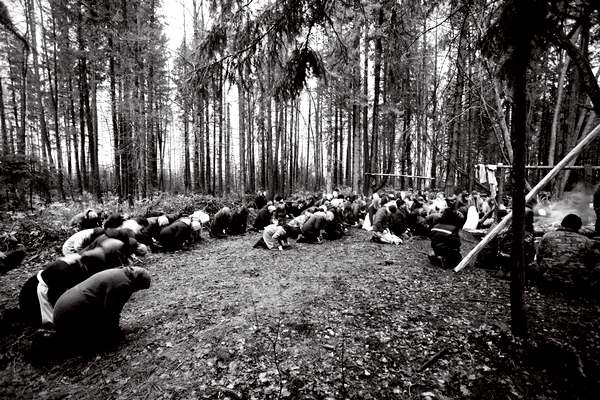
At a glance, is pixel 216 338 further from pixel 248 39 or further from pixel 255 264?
pixel 248 39

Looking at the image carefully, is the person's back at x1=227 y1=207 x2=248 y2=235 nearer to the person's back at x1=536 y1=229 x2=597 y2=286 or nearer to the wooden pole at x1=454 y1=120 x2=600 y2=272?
the wooden pole at x1=454 y1=120 x2=600 y2=272

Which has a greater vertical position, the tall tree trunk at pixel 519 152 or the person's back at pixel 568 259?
the tall tree trunk at pixel 519 152

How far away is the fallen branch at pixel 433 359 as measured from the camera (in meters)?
3.11

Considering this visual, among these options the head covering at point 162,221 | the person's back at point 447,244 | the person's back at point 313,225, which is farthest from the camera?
the person's back at point 313,225

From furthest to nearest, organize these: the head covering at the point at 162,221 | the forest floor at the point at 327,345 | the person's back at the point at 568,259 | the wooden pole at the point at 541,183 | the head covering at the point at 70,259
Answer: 1. the head covering at the point at 162,221
2. the wooden pole at the point at 541,183
3. the person's back at the point at 568,259
4. the head covering at the point at 70,259
5. the forest floor at the point at 327,345

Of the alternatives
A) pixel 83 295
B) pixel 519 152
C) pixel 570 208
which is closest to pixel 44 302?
pixel 83 295

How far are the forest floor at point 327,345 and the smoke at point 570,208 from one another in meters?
7.28

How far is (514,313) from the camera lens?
11.1 feet

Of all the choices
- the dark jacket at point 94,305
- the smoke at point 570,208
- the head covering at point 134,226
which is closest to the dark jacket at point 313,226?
the head covering at point 134,226

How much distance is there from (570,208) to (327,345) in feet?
43.4

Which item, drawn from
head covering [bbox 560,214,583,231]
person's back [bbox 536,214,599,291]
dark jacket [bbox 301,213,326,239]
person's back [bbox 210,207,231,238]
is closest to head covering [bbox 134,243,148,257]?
person's back [bbox 210,207,231,238]

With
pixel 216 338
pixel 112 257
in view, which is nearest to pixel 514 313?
pixel 216 338

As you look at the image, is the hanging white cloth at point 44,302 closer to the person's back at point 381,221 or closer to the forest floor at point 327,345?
the forest floor at point 327,345

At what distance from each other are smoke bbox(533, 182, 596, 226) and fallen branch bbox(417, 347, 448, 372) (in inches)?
355
